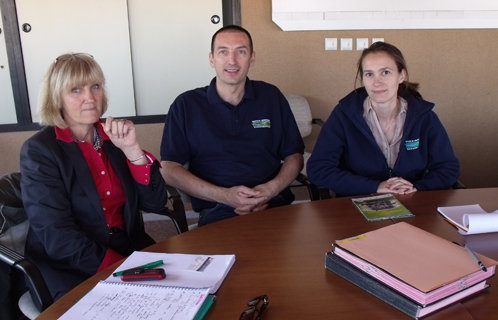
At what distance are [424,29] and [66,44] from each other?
9.25 ft

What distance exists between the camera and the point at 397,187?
176cm

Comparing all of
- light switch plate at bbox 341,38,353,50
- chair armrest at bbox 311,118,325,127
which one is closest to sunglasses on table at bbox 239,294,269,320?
chair armrest at bbox 311,118,325,127

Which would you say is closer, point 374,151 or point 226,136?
point 374,151

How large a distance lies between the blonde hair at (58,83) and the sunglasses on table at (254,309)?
1050 millimetres

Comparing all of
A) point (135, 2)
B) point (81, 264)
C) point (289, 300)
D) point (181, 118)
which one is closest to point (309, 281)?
point (289, 300)

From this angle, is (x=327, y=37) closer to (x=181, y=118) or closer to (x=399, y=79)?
(x=399, y=79)

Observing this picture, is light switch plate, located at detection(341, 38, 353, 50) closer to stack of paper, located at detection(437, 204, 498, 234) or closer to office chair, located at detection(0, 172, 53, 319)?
stack of paper, located at detection(437, 204, 498, 234)

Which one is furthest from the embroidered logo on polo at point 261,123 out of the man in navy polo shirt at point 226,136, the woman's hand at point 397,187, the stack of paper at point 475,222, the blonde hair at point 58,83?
the stack of paper at point 475,222

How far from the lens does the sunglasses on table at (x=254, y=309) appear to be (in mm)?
884

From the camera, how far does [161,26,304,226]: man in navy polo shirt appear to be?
7.06ft

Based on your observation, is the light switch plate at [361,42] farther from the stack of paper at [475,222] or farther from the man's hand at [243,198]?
the stack of paper at [475,222]

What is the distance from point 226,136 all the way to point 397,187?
0.86 meters

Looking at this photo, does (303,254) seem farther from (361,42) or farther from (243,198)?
(361,42)

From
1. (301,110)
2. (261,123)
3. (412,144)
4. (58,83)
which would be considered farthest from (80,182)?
(301,110)
